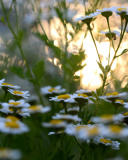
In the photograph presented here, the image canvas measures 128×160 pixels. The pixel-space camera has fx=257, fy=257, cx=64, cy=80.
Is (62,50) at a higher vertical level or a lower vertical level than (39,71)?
higher

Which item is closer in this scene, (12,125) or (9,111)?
(12,125)

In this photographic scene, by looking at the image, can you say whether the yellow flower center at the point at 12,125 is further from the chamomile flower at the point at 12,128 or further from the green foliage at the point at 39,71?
the green foliage at the point at 39,71

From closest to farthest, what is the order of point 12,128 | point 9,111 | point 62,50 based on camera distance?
point 12,128
point 9,111
point 62,50

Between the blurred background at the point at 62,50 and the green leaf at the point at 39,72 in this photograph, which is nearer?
the green leaf at the point at 39,72

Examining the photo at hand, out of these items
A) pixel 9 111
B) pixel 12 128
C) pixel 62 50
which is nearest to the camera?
pixel 12 128

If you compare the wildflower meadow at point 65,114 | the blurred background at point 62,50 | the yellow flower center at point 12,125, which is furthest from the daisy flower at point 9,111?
the blurred background at point 62,50

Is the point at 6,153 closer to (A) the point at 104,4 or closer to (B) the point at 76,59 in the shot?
(B) the point at 76,59

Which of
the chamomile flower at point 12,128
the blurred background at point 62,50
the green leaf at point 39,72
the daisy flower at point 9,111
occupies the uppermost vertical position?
the blurred background at point 62,50

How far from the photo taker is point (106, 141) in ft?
1.30

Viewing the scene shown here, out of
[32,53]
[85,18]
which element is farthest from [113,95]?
[32,53]

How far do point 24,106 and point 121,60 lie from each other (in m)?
0.64

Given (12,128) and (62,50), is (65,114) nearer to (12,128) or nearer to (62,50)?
(12,128)

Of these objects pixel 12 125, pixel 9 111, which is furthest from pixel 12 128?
pixel 9 111

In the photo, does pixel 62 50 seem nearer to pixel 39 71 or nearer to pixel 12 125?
pixel 39 71
